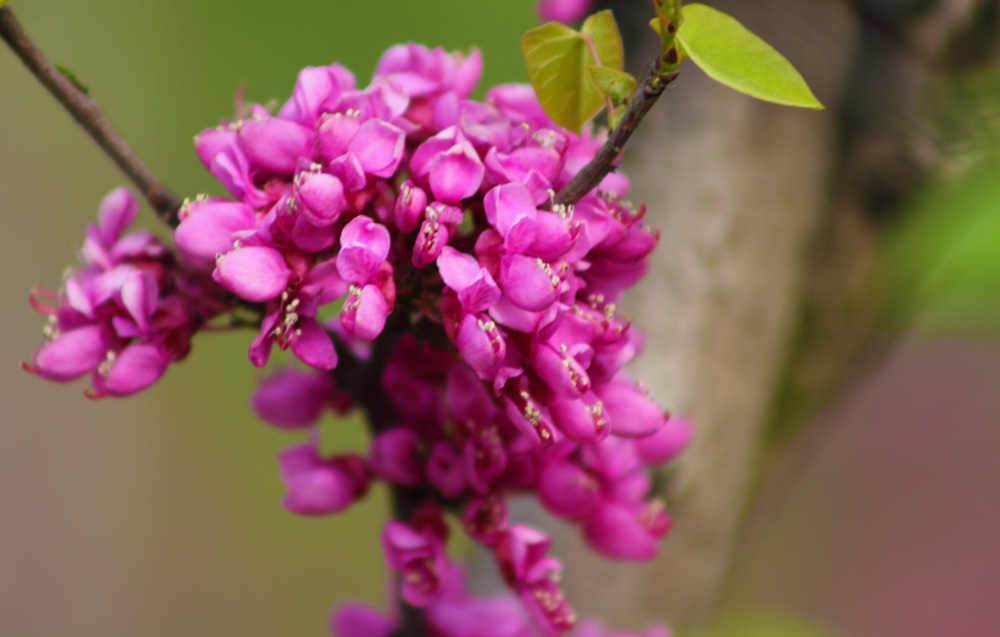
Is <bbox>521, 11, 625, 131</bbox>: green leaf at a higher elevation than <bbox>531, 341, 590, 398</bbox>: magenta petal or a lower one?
higher

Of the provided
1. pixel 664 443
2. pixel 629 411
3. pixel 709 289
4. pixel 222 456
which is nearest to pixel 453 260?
pixel 629 411

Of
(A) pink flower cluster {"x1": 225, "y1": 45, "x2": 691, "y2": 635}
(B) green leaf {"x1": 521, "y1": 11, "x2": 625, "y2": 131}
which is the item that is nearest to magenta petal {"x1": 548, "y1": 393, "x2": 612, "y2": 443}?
(A) pink flower cluster {"x1": 225, "y1": 45, "x2": 691, "y2": 635}

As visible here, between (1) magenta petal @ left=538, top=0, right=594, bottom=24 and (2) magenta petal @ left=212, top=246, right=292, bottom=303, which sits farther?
(1) magenta petal @ left=538, top=0, right=594, bottom=24

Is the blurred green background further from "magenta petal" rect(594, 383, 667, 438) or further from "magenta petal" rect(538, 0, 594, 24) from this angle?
"magenta petal" rect(594, 383, 667, 438)

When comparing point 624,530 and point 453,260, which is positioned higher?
point 453,260

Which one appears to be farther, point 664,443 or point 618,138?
point 664,443

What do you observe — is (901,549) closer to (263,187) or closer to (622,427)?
(622,427)

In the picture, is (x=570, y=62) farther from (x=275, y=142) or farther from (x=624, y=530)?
(x=624, y=530)

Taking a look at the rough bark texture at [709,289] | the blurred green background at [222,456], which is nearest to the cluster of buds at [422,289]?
the rough bark texture at [709,289]
